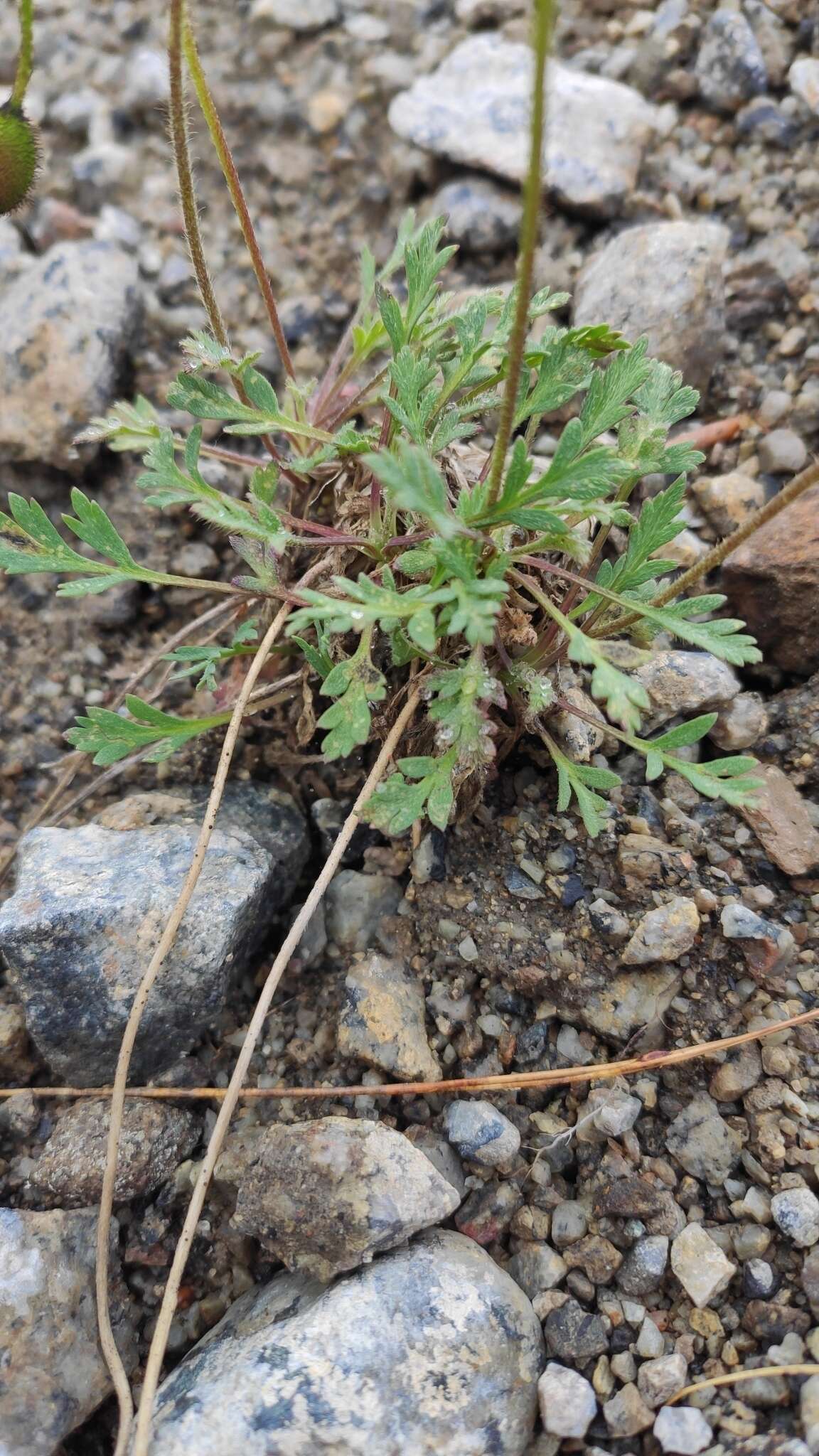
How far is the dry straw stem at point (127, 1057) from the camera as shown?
1.86 metres

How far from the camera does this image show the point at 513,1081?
6.89 ft

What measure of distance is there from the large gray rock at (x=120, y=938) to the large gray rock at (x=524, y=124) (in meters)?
2.37

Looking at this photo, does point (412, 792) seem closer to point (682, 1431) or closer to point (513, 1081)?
point (513, 1081)

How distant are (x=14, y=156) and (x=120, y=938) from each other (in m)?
1.88

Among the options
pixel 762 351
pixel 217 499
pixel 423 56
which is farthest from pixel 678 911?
pixel 423 56

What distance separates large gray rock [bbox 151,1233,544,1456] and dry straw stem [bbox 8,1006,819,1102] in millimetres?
315

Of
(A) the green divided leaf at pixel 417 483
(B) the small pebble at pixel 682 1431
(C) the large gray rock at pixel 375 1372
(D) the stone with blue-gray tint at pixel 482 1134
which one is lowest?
(B) the small pebble at pixel 682 1431

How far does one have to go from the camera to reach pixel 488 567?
2.02 metres

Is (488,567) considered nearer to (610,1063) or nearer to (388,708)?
(388,708)

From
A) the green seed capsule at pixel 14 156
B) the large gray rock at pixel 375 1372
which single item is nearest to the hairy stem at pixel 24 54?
→ the green seed capsule at pixel 14 156

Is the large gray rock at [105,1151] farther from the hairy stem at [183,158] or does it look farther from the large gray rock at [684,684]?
the hairy stem at [183,158]

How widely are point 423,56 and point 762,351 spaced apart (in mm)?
1802

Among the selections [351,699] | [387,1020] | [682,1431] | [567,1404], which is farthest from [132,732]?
[682,1431]

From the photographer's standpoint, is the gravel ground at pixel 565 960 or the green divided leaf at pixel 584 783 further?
the green divided leaf at pixel 584 783
